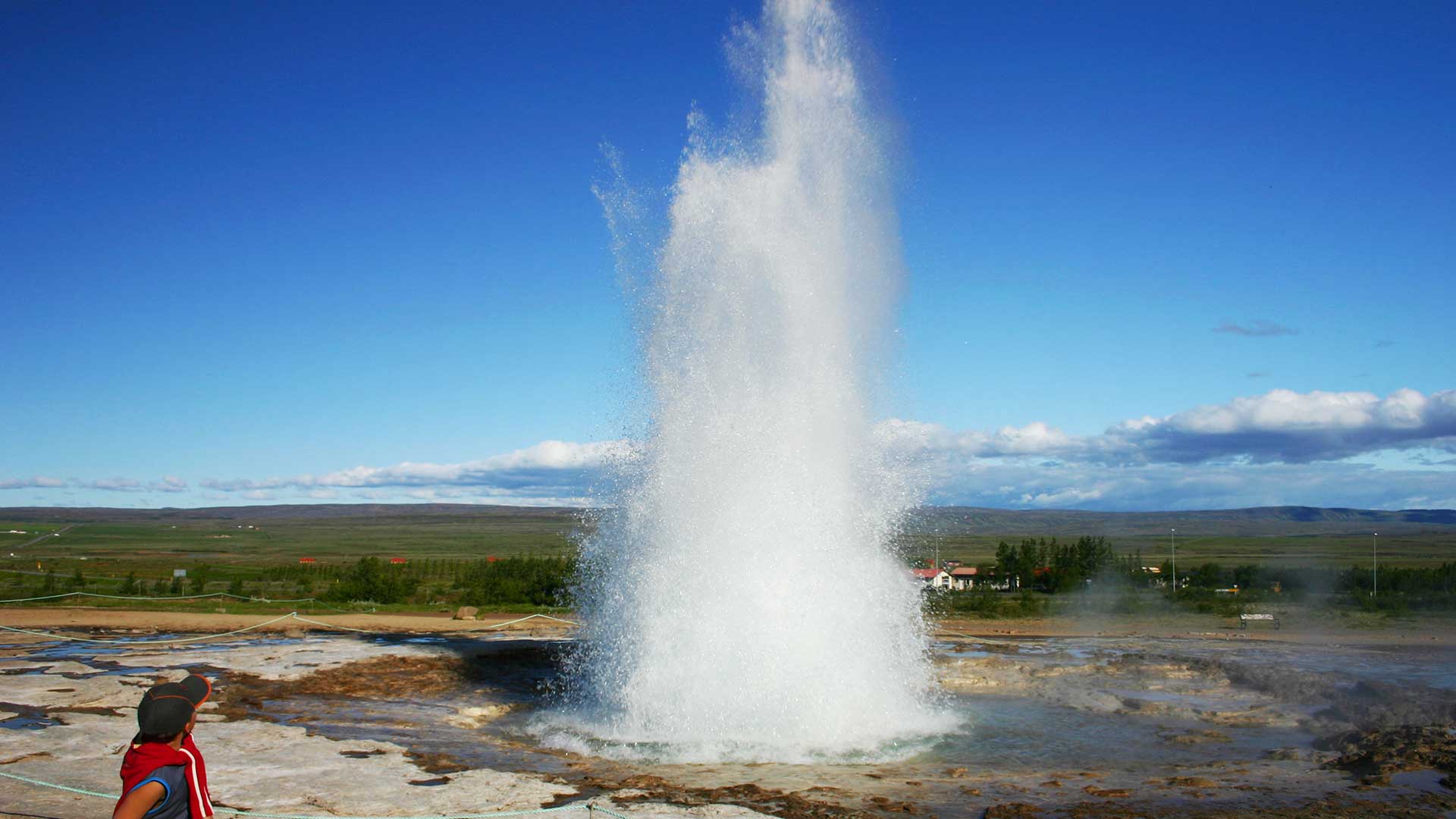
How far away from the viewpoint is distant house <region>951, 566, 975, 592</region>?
146 feet

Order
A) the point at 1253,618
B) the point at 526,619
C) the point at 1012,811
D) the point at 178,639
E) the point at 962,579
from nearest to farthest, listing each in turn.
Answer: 1. the point at 1012,811
2. the point at 178,639
3. the point at 526,619
4. the point at 1253,618
5. the point at 962,579

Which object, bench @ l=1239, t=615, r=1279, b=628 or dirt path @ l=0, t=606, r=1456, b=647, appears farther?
bench @ l=1239, t=615, r=1279, b=628

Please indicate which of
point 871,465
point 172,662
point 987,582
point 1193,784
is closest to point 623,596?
point 871,465

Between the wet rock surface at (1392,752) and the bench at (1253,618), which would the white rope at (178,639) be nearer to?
the wet rock surface at (1392,752)

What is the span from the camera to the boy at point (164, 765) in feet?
14.3

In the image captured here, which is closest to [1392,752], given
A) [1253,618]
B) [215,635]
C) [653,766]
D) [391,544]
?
[653,766]

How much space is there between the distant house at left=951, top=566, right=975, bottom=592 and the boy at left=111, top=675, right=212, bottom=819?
38.2 m

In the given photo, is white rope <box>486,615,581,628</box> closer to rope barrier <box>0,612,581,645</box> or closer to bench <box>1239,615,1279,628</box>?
rope barrier <box>0,612,581,645</box>

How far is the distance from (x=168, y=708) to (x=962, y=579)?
1947 inches

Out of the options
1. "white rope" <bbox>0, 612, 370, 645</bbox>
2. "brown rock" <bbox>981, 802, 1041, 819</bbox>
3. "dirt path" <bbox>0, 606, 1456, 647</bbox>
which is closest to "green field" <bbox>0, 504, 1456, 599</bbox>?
"dirt path" <bbox>0, 606, 1456, 647</bbox>

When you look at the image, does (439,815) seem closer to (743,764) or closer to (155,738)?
(743,764)

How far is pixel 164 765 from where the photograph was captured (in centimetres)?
443

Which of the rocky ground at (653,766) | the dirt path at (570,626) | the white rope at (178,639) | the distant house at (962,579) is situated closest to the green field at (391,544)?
the distant house at (962,579)

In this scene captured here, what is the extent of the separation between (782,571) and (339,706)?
6676 millimetres
